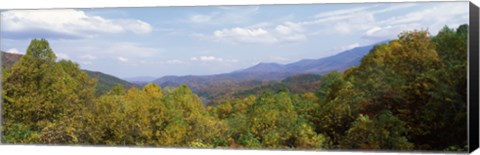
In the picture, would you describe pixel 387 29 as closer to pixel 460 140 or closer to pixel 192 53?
pixel 460 140

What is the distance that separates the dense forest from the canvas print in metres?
0.02

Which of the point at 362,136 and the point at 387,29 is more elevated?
the point at 387,29

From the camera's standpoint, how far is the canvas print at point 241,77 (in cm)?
1239

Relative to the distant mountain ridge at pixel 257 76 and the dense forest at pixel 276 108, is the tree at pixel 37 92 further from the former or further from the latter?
the distant mountain ridge at pixel 257 76

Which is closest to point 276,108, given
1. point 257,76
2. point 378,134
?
point 257,76

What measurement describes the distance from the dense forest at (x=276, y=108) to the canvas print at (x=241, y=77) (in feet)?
0.06

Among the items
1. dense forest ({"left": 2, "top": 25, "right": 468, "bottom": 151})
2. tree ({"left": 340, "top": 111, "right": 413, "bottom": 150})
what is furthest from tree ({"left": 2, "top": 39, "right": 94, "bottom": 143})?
tree ({"left": 340, "top": 111, "right": 413, "bottom": 150})

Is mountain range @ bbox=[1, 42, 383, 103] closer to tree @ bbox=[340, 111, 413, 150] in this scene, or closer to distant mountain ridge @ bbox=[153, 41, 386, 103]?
distant mountain ridge @ bbox=[153, 41, 386, 103]

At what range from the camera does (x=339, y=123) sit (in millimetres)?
12930

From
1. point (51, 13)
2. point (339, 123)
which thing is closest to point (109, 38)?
point (51, 13)

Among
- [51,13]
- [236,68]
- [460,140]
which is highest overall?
[51,13]

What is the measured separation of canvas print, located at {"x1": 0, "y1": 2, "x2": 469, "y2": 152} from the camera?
1239cm

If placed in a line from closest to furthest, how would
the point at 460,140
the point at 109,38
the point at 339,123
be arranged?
the point at 460,140 < the point at 339,123 < the point at 109,38

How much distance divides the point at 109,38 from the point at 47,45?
107 centimetres
